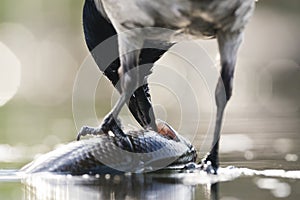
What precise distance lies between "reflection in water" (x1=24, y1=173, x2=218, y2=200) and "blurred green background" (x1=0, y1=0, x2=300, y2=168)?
2.48m

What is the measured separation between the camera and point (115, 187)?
6.54 metres

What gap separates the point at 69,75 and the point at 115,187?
13.3 meters

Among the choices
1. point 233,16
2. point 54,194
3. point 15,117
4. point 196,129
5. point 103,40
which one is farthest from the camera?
point 15,117

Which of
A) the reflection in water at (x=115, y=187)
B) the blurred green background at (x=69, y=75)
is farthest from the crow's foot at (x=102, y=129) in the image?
the blurred green background at (x=69, y=75)

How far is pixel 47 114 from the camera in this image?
1414 cm

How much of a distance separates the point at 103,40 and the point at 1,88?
1038 centimetres

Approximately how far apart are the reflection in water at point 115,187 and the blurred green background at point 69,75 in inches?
97.6

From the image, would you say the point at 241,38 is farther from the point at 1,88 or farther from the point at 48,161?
the point at 1,88

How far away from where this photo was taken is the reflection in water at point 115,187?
620cm

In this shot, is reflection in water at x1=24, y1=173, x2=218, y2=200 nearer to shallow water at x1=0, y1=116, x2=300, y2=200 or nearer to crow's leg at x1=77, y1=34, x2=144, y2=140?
shallow water at x1=0, y1=116, x2=300, y2=200

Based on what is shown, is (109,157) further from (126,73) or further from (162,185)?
(162,185)

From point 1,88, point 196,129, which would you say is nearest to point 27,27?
point 1,88

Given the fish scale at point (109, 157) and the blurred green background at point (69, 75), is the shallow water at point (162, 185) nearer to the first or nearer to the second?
the fish scale at point (109, 157)

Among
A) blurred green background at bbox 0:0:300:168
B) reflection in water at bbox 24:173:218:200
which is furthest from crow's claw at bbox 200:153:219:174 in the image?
blurred green background at bbox 0:0:300:168
